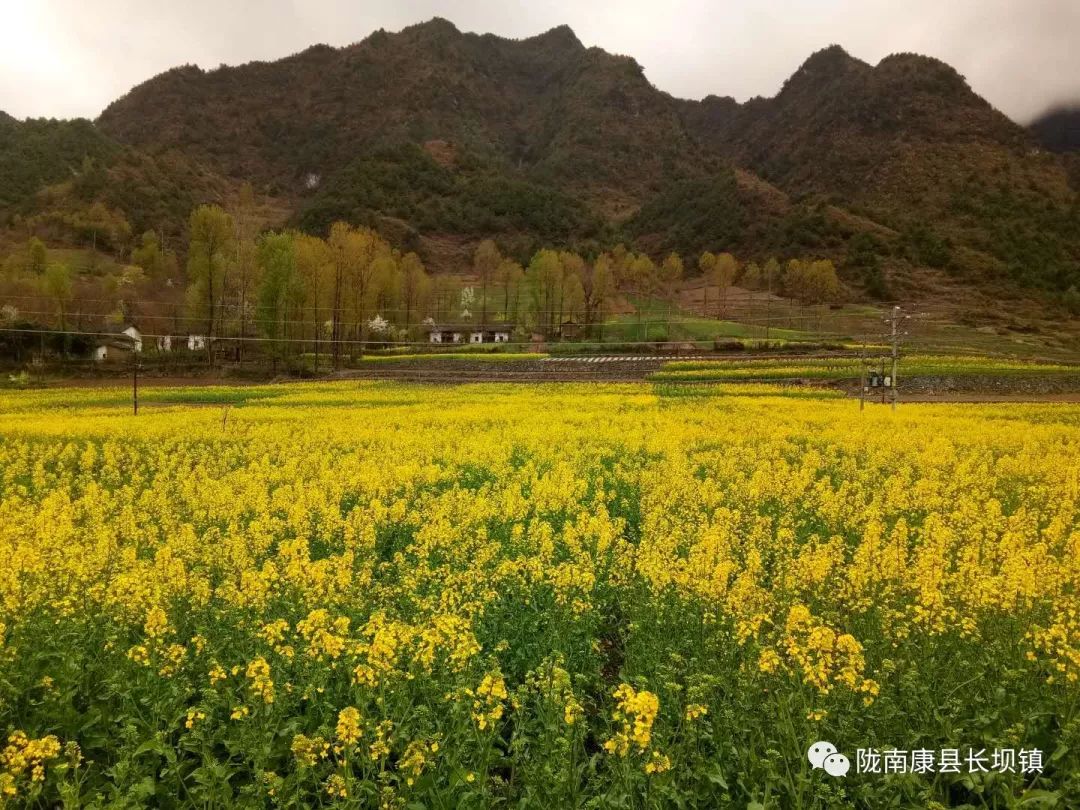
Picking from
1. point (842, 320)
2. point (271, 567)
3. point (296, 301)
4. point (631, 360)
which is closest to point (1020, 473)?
point (271, 567)

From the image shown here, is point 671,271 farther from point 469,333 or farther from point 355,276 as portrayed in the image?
point 355,276

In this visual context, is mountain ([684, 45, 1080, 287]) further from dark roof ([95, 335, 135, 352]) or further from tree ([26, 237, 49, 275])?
tree ([26, 237, 49, 275])

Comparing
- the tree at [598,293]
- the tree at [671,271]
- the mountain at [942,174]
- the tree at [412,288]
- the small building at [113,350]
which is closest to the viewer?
the small building at [113,350]

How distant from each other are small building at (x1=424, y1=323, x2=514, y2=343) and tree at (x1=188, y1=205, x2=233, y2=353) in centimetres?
3010

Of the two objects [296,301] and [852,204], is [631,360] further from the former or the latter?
[852,204]

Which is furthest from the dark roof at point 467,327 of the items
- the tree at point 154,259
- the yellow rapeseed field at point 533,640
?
the yellow rapeseed field at point 533,640

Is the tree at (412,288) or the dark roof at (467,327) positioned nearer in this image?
the tree at (412,288)

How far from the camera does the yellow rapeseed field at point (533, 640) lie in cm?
409

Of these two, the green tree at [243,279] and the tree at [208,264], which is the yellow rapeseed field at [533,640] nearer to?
the tree at [208,264]

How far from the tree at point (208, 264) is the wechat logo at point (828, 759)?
203 feet

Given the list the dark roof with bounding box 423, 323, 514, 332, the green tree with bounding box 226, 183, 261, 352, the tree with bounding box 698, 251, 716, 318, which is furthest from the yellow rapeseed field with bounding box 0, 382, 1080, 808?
the tree with bounding box 698, 251, 716, 318

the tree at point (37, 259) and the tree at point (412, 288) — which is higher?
the tree at point (37, 259)

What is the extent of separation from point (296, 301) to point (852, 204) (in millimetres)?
129565

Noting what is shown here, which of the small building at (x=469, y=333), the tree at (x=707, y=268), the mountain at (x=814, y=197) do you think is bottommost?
the small building at (x=469, y=333)
